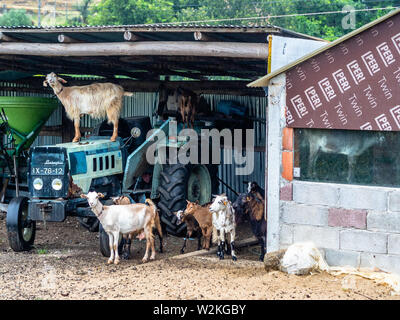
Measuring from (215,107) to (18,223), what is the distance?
598 centimetres

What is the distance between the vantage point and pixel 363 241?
313 inches

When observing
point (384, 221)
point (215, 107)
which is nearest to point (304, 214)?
point (384, 221)

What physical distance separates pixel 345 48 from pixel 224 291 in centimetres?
332

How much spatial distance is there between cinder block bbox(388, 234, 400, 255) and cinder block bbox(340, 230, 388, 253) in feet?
0.16

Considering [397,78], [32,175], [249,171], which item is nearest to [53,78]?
[32,175]

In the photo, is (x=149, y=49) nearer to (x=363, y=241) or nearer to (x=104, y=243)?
(x=104, y=243)

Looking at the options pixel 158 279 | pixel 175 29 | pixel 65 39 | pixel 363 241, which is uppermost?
pixel 65 39

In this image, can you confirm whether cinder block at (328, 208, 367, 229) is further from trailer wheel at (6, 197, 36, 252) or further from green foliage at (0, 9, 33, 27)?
green foliage at (0, 9, 33, 27)

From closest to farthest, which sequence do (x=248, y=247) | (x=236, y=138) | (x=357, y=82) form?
(x=357, y=82), (x=248, y=247), (x=236, y=138)

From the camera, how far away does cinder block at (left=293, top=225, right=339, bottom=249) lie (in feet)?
26.7

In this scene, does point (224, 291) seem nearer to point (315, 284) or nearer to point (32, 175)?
point (315, 284)

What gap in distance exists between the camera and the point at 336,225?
810 cm

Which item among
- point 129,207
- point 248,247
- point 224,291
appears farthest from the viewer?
Answer: point 248,247

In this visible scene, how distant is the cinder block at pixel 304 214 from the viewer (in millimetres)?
8188
